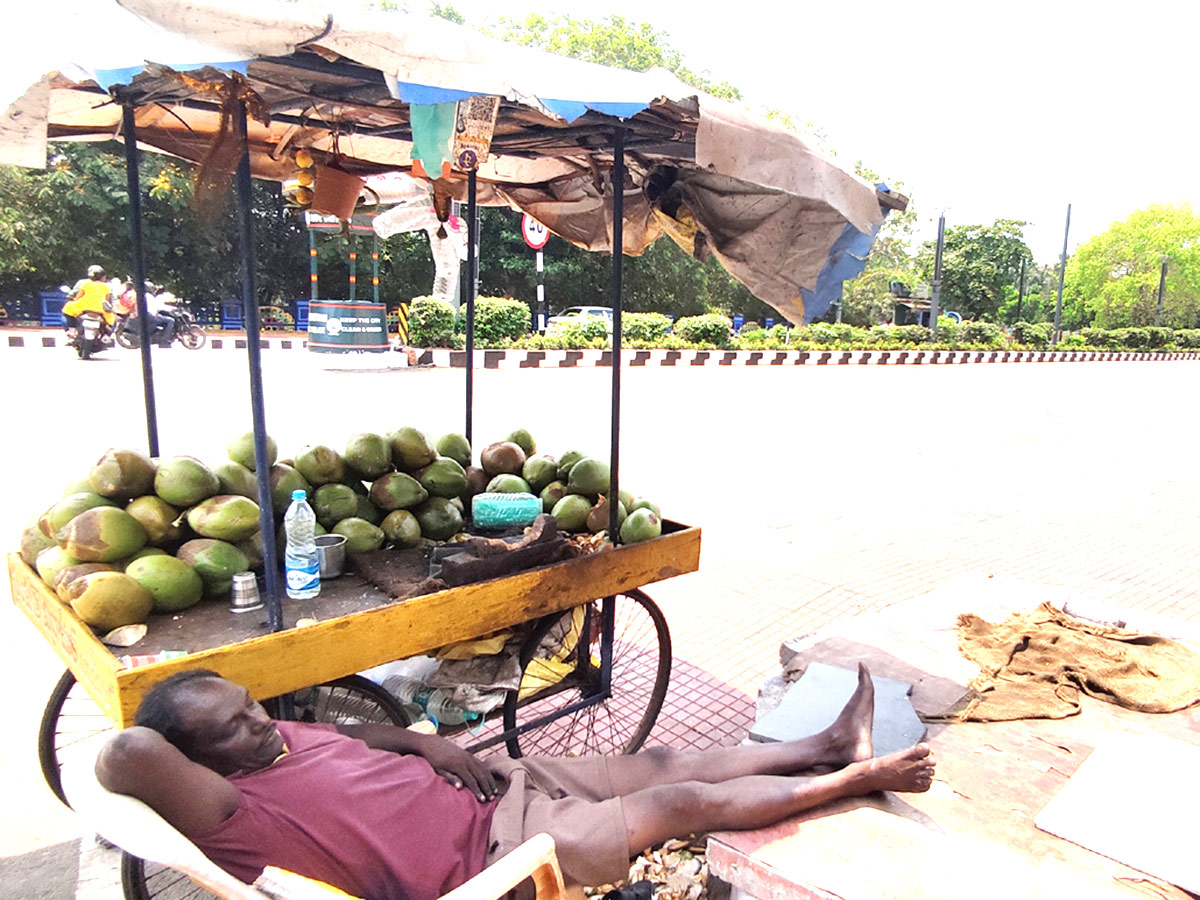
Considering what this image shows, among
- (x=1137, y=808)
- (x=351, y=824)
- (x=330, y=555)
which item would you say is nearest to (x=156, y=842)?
(x=351, y=824)

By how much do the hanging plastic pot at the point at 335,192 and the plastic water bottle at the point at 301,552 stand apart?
169 cm

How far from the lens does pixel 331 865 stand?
67.6 inches

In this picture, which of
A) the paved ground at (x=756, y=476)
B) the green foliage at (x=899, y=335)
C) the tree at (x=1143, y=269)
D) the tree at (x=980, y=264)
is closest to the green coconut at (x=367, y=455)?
the paved ground at (x=756, y=476)

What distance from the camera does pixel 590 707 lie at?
10.8 feet

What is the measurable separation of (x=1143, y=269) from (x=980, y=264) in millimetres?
16776

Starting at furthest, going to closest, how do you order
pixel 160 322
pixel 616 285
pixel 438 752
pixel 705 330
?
pixel 705 330 → pixel 160 322 → pixel 616 285 → pixel 438 752

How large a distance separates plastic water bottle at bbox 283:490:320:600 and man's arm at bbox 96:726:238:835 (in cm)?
91

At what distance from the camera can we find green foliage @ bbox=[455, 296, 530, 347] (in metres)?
17.2

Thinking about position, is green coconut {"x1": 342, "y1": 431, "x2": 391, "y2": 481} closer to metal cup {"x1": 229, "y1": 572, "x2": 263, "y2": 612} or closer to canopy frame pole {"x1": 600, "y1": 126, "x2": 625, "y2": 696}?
metal cup {"x1": 229, "y1": 572, "x2": 263, "y2": 612}

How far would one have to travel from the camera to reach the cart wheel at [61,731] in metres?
2.46

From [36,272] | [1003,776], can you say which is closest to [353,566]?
[1003,776]

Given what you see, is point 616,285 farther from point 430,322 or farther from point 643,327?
point 643,327

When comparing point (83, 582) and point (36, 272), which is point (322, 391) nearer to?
point (83, 582)

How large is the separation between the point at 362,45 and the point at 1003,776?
270cm
